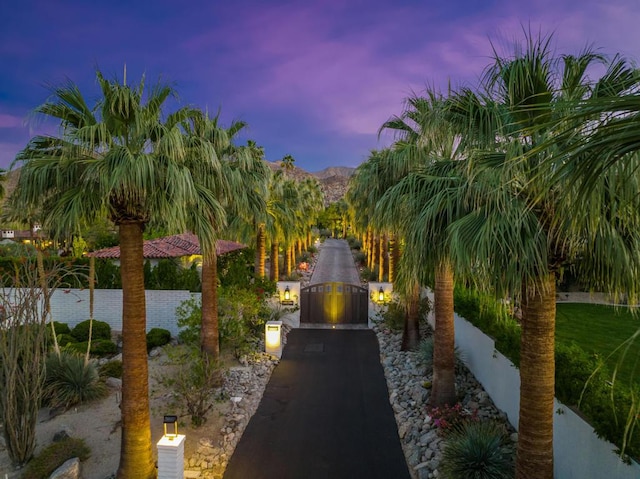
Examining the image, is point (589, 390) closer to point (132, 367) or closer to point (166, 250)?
point (132, 367)

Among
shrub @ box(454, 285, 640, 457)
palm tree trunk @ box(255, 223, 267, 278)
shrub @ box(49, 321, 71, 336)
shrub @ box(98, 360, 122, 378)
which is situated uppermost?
palm tree trunk @ box(255, 223, 267, 278)

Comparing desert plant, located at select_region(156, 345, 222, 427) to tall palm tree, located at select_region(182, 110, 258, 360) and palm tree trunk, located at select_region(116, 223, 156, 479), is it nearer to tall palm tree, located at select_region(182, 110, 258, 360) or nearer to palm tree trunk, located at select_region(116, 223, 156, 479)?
tall palm tree, located at select_region(182, 110, 258, 360)

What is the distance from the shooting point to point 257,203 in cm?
1152

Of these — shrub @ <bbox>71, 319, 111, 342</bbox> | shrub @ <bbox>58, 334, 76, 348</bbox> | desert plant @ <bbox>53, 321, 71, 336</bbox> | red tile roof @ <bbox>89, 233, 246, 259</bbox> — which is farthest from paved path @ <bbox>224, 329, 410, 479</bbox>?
red tile roof @ <bbox>89, 233, 246, 259</bbox>

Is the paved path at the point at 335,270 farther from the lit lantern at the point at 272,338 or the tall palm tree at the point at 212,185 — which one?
the tall palm tree at the point at 212,185

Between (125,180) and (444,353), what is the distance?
7293 mm

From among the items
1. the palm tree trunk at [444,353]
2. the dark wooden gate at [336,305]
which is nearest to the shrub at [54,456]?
the palm tree trunk at [444,353]

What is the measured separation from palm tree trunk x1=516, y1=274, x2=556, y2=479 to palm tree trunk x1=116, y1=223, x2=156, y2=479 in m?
5.43

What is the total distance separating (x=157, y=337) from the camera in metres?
13.7

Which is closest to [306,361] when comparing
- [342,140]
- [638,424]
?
[638,424]

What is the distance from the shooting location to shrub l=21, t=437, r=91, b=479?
6.50 metres

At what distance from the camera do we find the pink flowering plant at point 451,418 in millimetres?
7699

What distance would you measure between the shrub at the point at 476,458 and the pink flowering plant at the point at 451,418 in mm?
1021

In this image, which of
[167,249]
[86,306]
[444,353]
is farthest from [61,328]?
[444,353]
